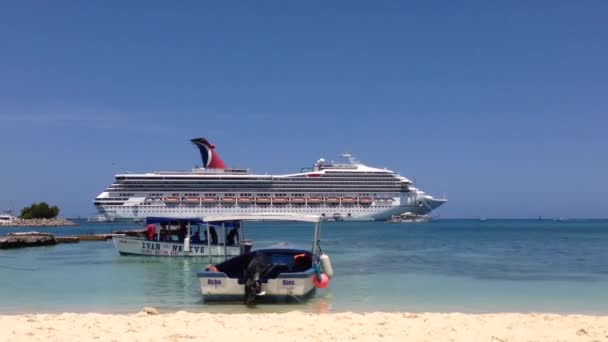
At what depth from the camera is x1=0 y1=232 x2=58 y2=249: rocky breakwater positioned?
3478 cm

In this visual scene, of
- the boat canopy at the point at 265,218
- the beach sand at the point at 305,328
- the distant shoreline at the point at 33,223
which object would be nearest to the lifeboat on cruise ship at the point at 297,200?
the distant shoreline at the point at 33,223

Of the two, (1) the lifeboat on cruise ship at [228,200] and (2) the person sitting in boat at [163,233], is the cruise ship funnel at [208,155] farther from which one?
(2) the person sitting in boat at [163,233]

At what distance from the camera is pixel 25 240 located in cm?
3619

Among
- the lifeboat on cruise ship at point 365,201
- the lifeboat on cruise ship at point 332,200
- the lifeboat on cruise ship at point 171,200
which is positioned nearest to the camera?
the lifeboat on cruise ship at point 171,200

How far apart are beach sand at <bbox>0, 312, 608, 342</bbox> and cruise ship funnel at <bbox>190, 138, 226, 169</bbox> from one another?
8457cm

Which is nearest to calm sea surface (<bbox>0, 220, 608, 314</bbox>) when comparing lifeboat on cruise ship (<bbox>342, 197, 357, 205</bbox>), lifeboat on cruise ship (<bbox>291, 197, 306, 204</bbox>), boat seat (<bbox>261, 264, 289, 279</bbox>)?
boat seat (<bbox>261, 264, 289, 279</bbox>)

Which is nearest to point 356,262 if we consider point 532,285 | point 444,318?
point 532,285

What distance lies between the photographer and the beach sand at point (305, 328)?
27.4 ft

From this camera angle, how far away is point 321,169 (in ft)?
309

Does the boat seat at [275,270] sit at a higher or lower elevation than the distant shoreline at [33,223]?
lower

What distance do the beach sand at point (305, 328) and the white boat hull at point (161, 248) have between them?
49.6 feet

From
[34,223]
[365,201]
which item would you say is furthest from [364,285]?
[34,223]

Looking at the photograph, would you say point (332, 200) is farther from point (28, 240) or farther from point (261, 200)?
point (28, 240)

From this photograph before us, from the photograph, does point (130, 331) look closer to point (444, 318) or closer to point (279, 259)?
point (444, 318)
